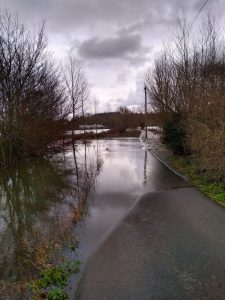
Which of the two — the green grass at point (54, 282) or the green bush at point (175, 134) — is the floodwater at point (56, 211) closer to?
the green grass at point (54, 282)

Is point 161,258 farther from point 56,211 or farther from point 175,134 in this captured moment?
point 175,134

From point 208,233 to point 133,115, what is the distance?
77.7 meters

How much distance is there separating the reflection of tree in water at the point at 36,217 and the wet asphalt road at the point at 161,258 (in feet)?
3.20

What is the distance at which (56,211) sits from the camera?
8.22 meters

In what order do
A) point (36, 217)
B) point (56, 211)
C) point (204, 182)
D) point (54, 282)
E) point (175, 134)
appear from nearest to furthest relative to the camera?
point (54, 282)
point (36, 217)
point (56, 211)
point (204, 182)
point (175, 134)

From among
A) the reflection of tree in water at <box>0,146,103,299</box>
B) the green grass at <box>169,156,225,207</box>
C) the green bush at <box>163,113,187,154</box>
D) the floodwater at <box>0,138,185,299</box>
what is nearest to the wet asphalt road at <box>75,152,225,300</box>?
the floodwater at <box>0,138,185,299</box>

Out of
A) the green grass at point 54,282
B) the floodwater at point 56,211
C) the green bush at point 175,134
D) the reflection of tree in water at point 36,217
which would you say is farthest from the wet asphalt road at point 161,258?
the green bush at point 175,134

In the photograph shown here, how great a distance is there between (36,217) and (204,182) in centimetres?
597

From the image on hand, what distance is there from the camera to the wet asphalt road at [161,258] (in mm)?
3980

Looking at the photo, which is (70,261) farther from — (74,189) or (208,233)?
(74,189)

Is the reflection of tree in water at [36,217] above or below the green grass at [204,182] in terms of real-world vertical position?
below

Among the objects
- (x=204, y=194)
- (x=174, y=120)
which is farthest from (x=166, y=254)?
(x=174, y=120)

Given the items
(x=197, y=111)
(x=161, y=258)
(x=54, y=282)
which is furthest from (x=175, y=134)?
(x=54, y=282)

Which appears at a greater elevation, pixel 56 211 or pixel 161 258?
pixel 161 258
